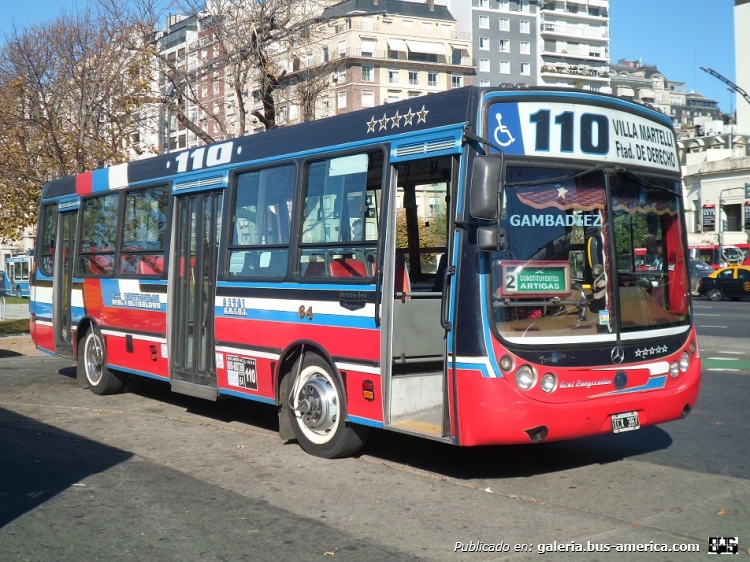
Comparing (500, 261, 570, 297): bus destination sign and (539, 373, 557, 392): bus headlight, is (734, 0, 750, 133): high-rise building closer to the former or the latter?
(500, 261, 570, 297): bus destination sign

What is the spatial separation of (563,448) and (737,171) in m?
53.7

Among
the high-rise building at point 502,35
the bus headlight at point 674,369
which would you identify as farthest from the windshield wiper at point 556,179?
the high-rise building at point 502,35

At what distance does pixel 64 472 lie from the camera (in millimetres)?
7953

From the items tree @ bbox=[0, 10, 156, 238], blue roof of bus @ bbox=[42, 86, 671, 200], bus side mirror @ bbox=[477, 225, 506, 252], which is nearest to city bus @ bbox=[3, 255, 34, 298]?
tree @ bbox=[0, 10, 156, 238]

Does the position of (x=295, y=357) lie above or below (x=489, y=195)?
below

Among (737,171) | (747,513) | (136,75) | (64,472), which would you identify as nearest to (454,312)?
(747,513)

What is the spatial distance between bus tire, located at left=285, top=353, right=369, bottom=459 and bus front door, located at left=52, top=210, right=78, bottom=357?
5948 millimetres

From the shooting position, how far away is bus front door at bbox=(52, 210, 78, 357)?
13523 millimetres

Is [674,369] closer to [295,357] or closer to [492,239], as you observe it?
[492,239]

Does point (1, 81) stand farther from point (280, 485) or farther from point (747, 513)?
point (747, 513)

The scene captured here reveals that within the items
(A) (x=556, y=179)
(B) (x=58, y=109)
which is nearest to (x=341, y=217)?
(A) (x=556, y=179)

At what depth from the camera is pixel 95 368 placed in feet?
42.3

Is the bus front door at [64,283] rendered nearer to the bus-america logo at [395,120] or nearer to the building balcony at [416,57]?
the bus-america logo at [395,120]

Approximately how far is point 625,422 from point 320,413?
269cm
